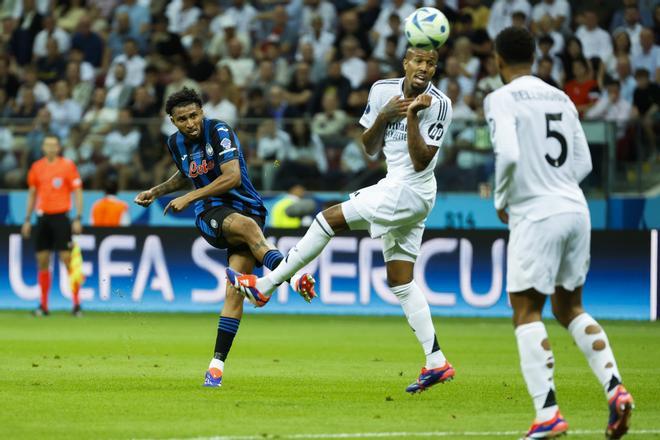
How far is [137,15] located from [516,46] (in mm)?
19064

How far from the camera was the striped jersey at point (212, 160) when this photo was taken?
33.1ft

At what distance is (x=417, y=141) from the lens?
9.21m

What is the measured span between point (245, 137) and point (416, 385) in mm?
11085

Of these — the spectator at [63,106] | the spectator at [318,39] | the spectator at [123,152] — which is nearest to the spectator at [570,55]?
the spectator at [318,39]

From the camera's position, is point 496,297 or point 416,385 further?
point 496,297

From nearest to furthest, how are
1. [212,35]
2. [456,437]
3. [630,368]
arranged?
[456,437]
[630,368]
[212,35]

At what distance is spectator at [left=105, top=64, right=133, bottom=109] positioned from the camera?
2316 centimetres

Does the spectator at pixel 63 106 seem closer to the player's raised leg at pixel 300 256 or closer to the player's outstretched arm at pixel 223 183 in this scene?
the player's outstretched arm at pixel 223 183

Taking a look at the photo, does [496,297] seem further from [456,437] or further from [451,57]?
[456,437]

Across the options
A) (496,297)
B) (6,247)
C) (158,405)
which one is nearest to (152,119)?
(6,247)

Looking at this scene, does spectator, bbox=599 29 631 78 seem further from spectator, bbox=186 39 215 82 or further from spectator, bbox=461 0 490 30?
spectator, bbox=186 39 215 82

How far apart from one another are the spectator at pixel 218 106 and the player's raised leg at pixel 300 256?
40.1 feet

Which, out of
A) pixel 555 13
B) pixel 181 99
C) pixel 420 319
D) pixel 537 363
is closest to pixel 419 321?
pixel 420 319

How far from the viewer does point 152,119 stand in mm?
20969
